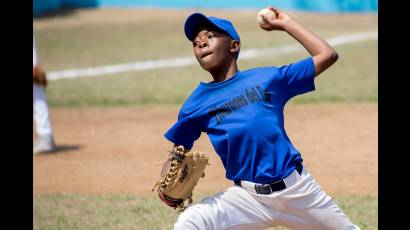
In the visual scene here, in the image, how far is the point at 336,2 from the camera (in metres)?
25.3

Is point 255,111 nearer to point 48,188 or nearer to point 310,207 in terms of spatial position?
point 310,207

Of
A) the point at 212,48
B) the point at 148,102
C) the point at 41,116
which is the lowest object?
the point at 148,102

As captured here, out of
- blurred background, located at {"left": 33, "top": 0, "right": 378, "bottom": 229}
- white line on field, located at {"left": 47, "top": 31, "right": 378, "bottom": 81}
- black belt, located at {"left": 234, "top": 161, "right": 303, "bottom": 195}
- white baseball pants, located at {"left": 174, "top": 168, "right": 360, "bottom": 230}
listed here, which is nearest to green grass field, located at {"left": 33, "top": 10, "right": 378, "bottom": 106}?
blurred background, located at {"left": 33, "top": 0, "right": 378, "bottom": 229}

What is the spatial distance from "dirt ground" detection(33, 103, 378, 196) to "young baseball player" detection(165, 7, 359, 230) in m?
3.12

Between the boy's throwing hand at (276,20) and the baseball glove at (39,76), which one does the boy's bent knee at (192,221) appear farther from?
the baseball glove at (39,76)

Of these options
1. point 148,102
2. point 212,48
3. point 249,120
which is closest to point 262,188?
point 249,120

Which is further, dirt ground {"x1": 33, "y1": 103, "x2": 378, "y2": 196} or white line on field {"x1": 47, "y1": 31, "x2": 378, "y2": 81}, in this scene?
white line on field {"x1": 47, "y1": 31, "x2": 378, "y2": 81}

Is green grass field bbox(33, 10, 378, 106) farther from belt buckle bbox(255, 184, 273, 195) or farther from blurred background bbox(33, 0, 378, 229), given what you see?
belt buckle bbox(255, 184, 273, 195)

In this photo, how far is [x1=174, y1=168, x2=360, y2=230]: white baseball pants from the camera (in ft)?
15.3

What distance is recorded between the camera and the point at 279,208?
4742 mm

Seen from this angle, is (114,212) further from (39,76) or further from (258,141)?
(39,76)

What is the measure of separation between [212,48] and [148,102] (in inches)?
339

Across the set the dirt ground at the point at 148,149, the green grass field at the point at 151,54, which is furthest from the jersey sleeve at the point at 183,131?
the green grass field at the point at 151,54

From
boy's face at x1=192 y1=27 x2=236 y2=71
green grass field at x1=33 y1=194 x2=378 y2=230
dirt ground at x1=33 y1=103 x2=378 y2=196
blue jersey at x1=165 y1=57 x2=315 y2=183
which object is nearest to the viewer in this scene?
blue jersey at x1=165 y1=57 x2=315 y2=183
